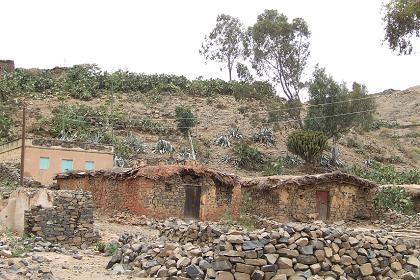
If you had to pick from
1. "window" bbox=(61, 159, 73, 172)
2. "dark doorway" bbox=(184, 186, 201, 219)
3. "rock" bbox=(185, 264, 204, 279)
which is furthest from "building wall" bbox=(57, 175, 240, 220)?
"rock" bbox=(185, 264, 204, 279)

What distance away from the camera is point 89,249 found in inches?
560

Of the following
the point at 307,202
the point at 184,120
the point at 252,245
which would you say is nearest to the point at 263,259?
the point at 252,245

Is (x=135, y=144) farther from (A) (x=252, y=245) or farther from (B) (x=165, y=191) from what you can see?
(A) (x=252, y=245)

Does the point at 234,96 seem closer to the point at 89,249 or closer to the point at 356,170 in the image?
the point at 356,170

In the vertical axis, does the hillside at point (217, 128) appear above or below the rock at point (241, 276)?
above

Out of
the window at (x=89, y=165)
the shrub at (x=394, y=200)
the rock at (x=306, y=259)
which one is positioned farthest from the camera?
the window at (x=89, y=165)

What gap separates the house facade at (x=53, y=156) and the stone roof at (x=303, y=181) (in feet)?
32.8

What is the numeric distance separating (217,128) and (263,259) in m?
36.9

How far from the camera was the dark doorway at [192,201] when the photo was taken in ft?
75.0

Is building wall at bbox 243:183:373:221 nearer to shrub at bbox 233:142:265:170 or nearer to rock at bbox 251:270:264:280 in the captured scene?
rock at bbox 251:270:264:280

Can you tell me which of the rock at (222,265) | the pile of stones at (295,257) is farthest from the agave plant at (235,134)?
the rock at (222,265)

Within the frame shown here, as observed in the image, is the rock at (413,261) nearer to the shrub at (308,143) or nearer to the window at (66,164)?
the window at (66,164)

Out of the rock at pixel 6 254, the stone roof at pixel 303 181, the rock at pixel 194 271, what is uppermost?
the stone roof at pixel 303 181

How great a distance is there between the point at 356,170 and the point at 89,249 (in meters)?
23.5
